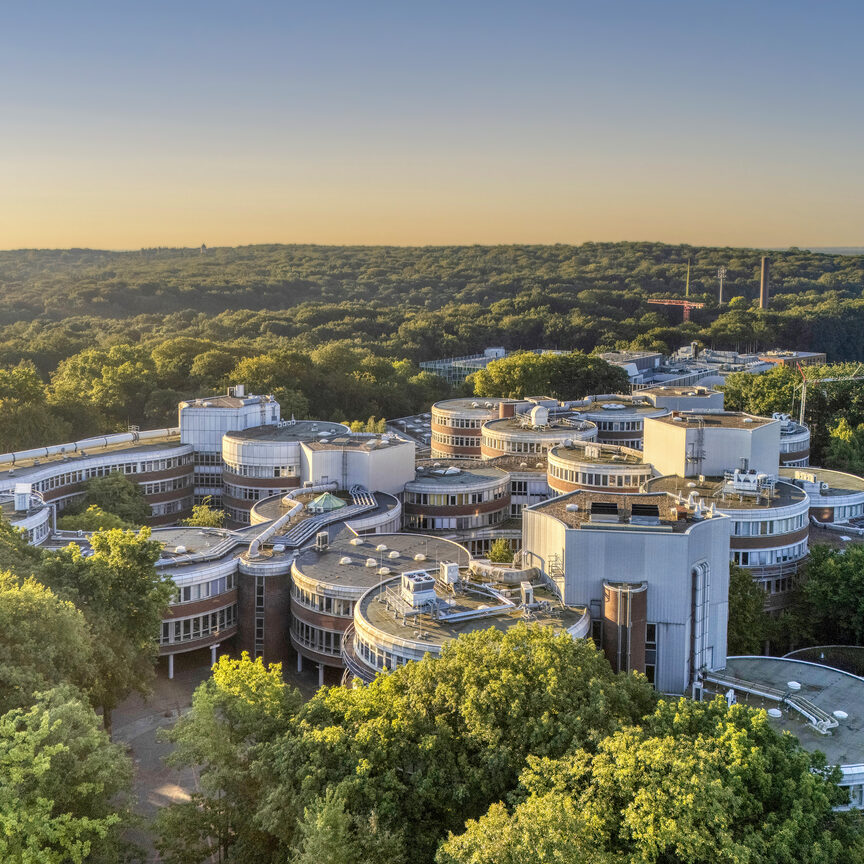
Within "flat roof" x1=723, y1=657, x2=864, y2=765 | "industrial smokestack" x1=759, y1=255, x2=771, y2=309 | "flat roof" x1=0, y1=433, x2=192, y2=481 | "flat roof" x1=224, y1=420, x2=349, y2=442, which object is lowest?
"flat roof" x1=723, y1=657, x2=864, y2=765

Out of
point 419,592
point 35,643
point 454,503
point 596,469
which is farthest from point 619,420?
point 35,643

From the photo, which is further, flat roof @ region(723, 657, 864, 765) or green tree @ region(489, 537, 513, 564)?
green tree @ region(489, 537, 513, 564)

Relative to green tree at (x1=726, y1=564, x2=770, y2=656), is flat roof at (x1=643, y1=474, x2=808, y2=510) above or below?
above

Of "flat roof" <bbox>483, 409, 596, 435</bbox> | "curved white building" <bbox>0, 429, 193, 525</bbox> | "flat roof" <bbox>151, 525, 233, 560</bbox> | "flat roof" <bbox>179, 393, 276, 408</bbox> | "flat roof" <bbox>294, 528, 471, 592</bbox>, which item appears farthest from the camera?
"flat roof" <bbox>179, 393, 276, 408</bbox>

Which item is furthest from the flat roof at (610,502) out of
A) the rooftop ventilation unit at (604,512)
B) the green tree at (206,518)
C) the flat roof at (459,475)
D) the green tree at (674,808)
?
the green tree at (206,518)

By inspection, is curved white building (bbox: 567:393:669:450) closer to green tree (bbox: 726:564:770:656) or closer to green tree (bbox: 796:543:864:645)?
green tree (bbox: 796:543:864:645)

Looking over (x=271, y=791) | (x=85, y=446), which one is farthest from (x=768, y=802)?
(x=85, y=446)

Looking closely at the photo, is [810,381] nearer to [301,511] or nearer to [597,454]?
[597,454]

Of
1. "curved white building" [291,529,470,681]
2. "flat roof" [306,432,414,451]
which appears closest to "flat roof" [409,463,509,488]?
"flat roof" [306,432,414,451]

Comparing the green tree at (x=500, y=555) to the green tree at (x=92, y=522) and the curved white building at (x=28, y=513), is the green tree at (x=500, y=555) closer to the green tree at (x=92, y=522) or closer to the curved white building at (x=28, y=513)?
the green tree at (x=92, y=522)
